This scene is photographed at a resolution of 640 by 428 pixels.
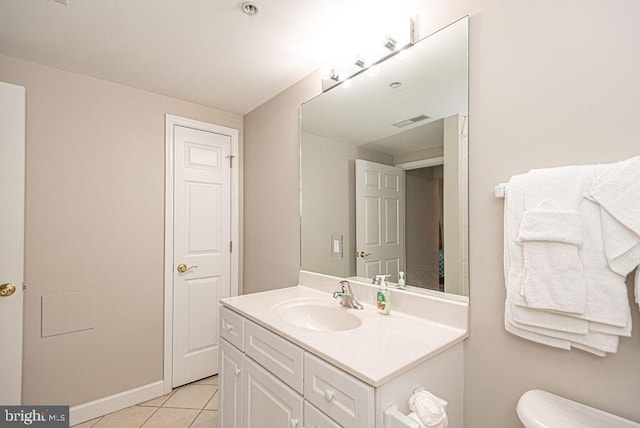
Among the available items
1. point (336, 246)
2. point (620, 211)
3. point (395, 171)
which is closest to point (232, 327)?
point (336, 246)

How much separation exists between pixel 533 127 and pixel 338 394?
3.71 feet

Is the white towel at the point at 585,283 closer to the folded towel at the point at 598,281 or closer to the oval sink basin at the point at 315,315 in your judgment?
the folded towel at the point at 598,281

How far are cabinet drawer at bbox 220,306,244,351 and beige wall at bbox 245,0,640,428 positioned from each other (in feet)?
3.46

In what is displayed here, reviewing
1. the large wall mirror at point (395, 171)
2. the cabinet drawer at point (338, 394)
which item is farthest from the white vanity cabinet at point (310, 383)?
the large wall mirror at point (395, 171)

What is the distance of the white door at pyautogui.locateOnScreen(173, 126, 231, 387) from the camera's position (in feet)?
8.11

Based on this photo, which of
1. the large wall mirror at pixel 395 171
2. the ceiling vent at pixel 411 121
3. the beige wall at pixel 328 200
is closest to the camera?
the large wall mirror at pixel 395 171

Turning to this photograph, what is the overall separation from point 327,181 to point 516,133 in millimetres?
1123

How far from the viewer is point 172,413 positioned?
2.12m

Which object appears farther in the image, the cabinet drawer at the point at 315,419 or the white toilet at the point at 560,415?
the cabinet drawer at the point at 315,419

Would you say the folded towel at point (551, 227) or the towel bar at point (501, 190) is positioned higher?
the towel bar at point (501, 190)

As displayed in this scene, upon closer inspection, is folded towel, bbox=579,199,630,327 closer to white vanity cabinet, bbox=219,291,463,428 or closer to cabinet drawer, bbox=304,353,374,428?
white vanity cabinet, bbox=219,291,463,428

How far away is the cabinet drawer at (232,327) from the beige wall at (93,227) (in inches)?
38.8

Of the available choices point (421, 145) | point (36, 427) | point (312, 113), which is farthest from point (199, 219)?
point (421, 145)

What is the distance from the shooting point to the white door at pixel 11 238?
5.30 feet
